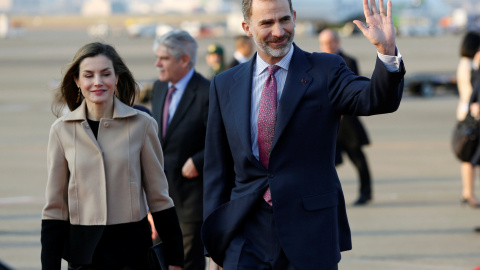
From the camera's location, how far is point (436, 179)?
10.9m

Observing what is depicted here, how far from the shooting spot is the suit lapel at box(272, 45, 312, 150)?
327 cm

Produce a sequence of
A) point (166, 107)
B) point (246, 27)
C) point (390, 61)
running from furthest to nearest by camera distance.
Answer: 1. point (166, 107)
2. point (246, 27)
3. point (390, 61)

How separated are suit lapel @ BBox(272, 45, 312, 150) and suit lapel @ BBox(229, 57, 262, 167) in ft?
0.43

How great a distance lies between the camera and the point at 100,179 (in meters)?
3.54

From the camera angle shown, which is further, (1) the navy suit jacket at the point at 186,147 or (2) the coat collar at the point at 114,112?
(1) the navy suit jacket at the point at 186,147

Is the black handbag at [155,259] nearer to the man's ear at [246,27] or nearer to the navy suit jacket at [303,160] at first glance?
the navy suit jacket at [303,160]

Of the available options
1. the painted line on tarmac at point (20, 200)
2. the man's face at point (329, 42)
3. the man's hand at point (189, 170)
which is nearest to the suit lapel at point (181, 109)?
the man's hand at point (189, 170)

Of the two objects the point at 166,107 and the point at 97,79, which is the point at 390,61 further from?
the point at 166,107

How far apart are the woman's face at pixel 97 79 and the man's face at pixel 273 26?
714 mm

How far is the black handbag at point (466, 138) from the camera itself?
27.1 feet

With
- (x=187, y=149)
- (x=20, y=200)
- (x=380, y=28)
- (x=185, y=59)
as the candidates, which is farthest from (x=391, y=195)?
(x=380, y=28)

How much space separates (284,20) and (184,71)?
217 centimetres

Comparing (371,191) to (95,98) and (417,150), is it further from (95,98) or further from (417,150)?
(95,98)

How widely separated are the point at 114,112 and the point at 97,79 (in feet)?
0.54
